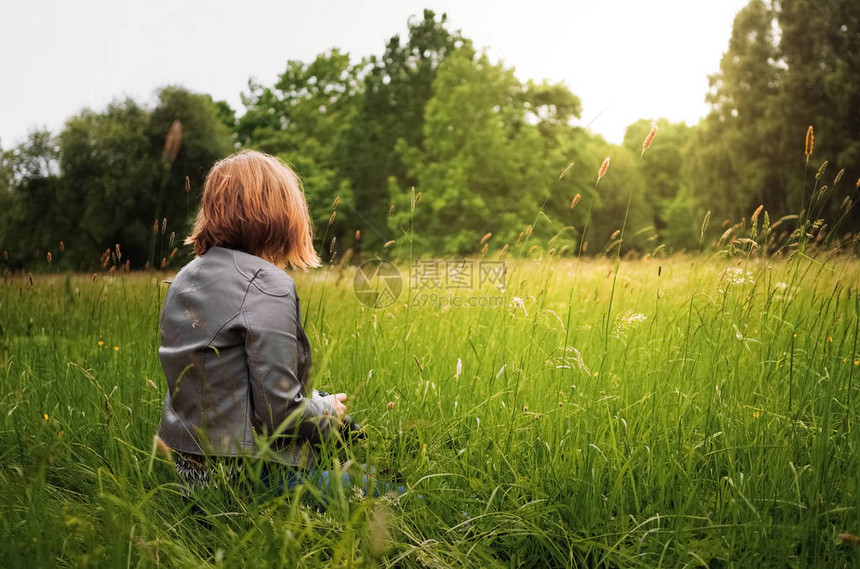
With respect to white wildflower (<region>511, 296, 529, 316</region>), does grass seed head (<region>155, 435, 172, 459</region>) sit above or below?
below

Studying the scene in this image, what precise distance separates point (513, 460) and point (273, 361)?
87 centimetres

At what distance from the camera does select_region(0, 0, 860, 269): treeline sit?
53.0 ft

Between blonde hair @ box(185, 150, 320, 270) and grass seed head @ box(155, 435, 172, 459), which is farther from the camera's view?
blonde hair @ box(185, 150, 320, 270)

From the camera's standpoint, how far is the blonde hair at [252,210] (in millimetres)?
1906

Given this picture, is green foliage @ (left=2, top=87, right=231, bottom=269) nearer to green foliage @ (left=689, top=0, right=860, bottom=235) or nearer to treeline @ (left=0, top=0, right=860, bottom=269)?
treeline @ (left=0, top=0, right=860, bottom=269)

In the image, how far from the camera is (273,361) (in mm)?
1662

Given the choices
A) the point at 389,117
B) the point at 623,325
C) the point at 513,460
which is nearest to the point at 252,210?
the point at 513,460

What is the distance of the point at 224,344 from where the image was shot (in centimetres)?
171

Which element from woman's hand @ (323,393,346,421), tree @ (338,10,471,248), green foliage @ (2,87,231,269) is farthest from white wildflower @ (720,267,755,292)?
tree @ (338,10,471,248)

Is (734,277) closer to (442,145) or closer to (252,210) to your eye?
(252,210)

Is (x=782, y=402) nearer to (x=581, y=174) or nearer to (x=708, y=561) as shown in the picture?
(x=708, y=561)

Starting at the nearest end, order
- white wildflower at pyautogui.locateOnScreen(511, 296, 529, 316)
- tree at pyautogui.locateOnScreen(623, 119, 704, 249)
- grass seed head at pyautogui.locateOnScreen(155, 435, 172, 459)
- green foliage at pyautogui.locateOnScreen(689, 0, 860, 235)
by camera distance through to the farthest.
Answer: grass seed head at pyautogui.locateOnScreen(155, 435, 172, 459)
white wildflower at pyautogui.locateOnScreen(511, 296, 529, 316)
green foliage at pyautogui.locateOnScreen(689, 0, 860, 235)
tree at pyautogui.locateOnScreen(623, 119, 704, 249)

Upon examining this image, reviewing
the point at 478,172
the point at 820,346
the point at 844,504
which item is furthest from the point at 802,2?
the point at 844,504

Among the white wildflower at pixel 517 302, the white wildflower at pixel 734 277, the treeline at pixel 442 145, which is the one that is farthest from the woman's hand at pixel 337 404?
the treeline at pixel 442 145
